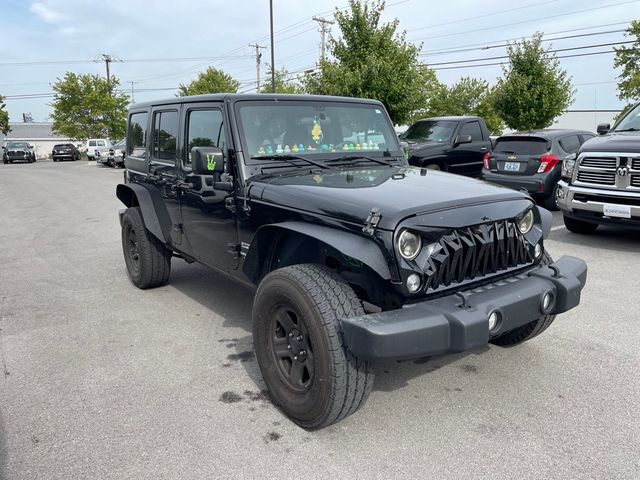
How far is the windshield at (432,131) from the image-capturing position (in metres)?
11.9

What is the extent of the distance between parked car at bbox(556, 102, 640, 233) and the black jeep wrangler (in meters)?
3.75

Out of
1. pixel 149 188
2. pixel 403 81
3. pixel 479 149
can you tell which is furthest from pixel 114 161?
pixel 149 188

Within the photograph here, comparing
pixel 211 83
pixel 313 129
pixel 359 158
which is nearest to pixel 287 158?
pixel 313 129

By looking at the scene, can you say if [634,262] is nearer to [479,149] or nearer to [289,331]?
[289,331]

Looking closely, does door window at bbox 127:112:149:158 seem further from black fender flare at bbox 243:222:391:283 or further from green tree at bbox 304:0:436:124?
green tree at bbox 304:0:436:124

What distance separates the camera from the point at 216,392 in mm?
3377

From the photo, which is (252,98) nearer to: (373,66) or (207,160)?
(207,160)

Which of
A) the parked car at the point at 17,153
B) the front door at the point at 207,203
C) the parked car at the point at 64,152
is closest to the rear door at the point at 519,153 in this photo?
the front door at the point at 207,203

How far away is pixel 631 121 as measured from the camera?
762cm

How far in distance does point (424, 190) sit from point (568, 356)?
1741 mm

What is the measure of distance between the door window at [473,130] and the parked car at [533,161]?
192 centimetres

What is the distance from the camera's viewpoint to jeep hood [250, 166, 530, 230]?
2.79 meters

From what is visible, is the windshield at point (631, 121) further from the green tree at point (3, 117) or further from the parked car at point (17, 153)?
the green tree at point (3, 117)

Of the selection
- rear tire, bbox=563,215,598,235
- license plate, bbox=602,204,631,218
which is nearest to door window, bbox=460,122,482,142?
rear tire, bbox=563,215,598,235
